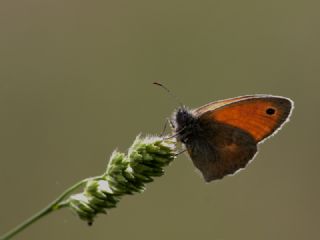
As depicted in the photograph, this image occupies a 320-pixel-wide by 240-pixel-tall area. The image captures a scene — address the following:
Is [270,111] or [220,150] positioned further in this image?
[220,150]

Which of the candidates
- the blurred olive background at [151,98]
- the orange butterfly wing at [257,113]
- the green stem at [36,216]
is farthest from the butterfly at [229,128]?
the blurred olive background at [151,98]

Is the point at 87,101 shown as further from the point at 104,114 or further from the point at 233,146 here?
the point at 233,146

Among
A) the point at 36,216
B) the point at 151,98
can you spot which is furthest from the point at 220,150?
the point at 151,98

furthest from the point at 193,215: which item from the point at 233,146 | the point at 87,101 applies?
the point at 233,146

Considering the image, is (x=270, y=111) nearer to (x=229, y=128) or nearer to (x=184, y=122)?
(x=229, y=128)

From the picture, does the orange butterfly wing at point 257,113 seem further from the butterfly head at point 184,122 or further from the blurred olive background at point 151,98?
the blurred olive background at point 151,98

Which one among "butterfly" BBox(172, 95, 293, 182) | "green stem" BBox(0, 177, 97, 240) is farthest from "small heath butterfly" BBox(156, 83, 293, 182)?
"green stem" BBox(0, 177, 97, 240)

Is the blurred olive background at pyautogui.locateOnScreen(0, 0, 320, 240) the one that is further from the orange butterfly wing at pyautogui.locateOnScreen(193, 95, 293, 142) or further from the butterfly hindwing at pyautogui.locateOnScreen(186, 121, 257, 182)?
the orange butterfly wing at pyautogui.locateOnScreen(193, 95, 293, 142)

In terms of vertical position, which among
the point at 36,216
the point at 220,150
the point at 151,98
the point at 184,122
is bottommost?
the point at 36,216
